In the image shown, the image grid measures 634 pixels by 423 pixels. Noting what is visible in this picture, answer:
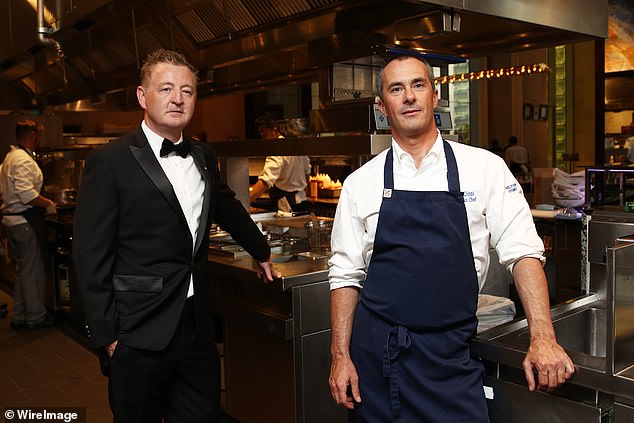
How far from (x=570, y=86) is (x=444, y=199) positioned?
1853 cm

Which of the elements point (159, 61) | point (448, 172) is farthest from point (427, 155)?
point (159, 61)

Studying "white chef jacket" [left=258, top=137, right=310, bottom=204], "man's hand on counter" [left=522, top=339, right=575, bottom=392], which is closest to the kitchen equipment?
"white chef jacket" [left=258, top=137, right=310, bottom=204]

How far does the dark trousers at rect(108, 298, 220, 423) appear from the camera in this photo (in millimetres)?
2352

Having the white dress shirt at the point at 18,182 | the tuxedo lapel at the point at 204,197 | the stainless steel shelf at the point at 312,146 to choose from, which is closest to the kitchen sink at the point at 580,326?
the tuxedo lapel at the point at 204,197

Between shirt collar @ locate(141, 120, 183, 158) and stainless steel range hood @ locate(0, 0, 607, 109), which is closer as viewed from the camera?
shirt collar @ locate(141, 120, 183, 158)

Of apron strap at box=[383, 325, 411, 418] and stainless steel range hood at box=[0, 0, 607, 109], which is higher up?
stainless steel range hood at box=[0, 0, 607, 109]

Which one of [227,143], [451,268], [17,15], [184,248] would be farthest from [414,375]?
[17,15]

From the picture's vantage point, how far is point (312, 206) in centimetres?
729

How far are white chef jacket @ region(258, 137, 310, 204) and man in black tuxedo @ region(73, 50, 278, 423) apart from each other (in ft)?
11.6

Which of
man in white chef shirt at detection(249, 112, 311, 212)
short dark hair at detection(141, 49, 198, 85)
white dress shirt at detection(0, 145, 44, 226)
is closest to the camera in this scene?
short dark hair at detection(141, 49, 198, 85)

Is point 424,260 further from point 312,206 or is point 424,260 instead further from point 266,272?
point 312,206

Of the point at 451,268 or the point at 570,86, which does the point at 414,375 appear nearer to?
A: the point at 451,268

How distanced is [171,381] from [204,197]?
2.29ft

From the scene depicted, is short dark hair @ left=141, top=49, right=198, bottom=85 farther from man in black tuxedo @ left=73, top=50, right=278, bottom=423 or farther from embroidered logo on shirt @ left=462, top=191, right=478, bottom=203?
embroidered logo on shirt @ left=462, top=191, right=478, bottom=203
